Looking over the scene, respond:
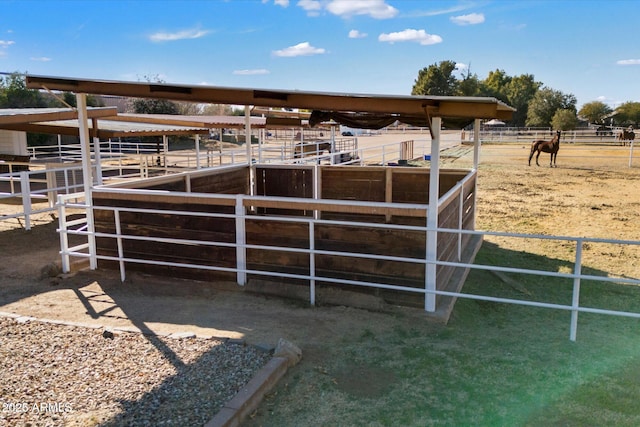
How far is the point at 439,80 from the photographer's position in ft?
229

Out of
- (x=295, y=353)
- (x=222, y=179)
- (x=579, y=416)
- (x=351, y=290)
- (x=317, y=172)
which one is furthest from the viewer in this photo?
(x=317, y=172)

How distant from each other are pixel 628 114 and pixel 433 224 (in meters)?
71.4

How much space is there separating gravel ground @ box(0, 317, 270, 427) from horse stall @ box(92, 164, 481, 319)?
4.56 feet

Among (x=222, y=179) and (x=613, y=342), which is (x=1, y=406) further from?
(x=222, y=179)

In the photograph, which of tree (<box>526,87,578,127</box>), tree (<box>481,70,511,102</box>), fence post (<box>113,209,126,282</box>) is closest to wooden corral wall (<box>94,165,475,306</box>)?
fence post (<box>113,209,126,282</box>)

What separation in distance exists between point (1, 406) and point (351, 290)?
10.2 feet

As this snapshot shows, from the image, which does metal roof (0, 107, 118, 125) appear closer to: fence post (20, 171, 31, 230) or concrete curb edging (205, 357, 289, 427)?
fence post (20, 171, 31, 230)

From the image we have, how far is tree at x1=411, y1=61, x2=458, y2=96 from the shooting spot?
69.2 metres

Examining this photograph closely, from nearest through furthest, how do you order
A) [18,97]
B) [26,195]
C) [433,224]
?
[433,224], [26,195], [18,97]

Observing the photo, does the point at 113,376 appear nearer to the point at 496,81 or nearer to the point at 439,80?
the point at 439,80

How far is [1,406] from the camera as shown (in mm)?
3209

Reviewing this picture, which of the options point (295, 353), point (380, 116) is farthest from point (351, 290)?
point (380, 116)

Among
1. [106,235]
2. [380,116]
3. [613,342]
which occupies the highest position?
[380,116]

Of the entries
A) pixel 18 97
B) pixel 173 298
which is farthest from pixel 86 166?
pixel 18 97
